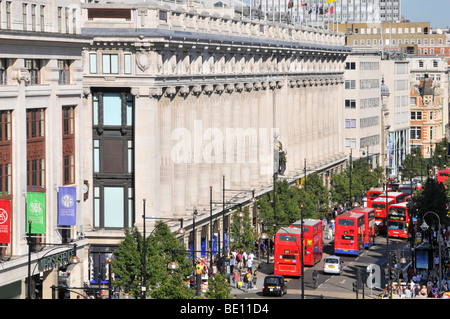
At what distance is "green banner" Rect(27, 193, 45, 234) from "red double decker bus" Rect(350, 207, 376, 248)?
169ft

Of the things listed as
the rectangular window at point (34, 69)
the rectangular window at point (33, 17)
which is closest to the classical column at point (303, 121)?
the rectangular window at point (34, 69)

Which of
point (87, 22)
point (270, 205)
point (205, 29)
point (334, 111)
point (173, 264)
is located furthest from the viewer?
point (334, 111)

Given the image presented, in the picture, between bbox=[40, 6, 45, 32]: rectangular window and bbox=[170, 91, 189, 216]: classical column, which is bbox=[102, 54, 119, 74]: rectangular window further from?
bbox=[40, 6, 45, 32]: rectangular window

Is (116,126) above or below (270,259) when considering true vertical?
above

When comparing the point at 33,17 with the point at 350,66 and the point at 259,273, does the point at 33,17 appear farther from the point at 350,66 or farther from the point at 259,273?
the point at 350,66

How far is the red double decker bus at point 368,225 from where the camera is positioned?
4414 inches

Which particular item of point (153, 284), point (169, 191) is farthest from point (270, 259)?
point (153, 284)

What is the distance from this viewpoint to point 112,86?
88.8 m

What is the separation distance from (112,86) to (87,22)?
5.27m

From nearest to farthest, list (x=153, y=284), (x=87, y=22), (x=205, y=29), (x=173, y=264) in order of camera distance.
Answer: (x=173, y=264) < (x=153, y=284) < (x=87, y=22) < (x=205, y=29)

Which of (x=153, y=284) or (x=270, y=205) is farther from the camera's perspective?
(x=270, y=205)

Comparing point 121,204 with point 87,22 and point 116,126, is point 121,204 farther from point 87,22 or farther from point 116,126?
point 87,22

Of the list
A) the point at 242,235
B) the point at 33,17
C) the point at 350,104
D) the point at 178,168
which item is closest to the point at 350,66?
the point at 350,104

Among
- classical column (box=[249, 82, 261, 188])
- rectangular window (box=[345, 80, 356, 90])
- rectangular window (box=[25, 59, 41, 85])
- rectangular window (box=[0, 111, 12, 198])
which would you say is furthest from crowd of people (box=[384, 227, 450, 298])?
rectangular window (box=[345, 80, 356, 90])
